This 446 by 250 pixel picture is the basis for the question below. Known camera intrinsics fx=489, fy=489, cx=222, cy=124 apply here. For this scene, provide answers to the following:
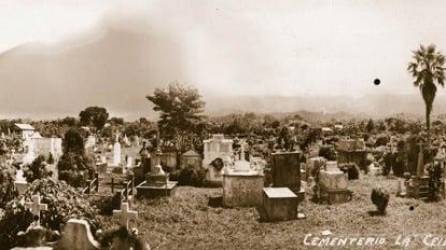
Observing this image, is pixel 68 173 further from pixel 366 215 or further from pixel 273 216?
pixel 366 215

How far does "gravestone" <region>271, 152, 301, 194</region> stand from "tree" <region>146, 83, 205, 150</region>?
16.9 m

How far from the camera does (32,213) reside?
8.88 meters

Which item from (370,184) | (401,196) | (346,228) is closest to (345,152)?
(370,184)

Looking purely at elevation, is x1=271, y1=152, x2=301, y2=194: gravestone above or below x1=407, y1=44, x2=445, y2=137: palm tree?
below

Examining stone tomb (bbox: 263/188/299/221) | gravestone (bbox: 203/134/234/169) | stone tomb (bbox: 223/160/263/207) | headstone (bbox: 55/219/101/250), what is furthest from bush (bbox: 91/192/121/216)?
gravestone (bbox: 203/134/234/169)

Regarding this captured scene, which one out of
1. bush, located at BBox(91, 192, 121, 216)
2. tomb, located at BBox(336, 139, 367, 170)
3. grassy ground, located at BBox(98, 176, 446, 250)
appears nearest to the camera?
grassy ground, located at BBox(98, 176, 446, 250)

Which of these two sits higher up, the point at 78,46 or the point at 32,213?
the point at 78,46

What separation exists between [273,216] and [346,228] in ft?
6.11

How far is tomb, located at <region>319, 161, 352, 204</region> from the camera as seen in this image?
45.9 feet

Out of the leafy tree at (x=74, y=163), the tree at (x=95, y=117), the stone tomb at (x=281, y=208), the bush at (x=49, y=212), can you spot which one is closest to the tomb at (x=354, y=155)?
the stone tomb at (x=281, y=208)

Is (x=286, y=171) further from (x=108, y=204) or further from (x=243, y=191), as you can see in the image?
(x=108, y=204)

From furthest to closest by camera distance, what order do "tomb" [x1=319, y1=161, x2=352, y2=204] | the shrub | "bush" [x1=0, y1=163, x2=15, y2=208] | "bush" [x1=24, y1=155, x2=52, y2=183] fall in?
1. "bush" [x1=24, y1=155, x2=52, y2=183]
2. "tomb" [x1=319, y1=161, x2=352, y2=204]
3. the shrub
4. "bush" [x1=0, y1=163, x2=15, y2=208]

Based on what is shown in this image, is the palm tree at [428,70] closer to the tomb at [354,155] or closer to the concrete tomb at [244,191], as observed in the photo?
the tomb at [354,155]

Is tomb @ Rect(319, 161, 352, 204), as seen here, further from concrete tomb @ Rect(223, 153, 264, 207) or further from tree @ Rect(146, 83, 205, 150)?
tree @ Rect(146, 83, 205, 150)
